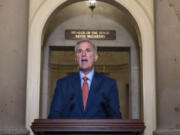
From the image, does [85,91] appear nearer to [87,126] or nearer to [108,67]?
[87,126]

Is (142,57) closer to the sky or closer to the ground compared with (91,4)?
closer to the ground

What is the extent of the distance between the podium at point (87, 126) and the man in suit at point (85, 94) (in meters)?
0.49

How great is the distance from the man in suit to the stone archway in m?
3.04

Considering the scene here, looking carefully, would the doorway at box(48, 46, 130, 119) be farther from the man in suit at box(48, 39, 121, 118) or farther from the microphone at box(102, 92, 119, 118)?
the microphone at box(102, 92, 119, 118)

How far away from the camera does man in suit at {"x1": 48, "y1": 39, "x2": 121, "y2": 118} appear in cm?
400

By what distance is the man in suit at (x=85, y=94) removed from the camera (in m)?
4.00

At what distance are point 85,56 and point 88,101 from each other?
547mm

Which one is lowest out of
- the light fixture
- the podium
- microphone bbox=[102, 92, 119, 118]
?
the podium

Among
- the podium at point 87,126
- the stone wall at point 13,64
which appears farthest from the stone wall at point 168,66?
the podium at point 87,126

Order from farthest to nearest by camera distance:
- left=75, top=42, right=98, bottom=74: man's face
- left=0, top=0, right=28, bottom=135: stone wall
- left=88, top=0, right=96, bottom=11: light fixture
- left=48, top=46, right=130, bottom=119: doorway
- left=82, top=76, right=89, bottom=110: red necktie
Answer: left=48, top=46, right=130, bottom=119: doorway
left=88, top=0, right=96, bottom=11: light fixture
left=0, top=0, right=28, bottom=135: stone wall
left=75, top=42, right=98, bottom=74: man's face
left=82, top=76, right=89, bottom=110: red necktie

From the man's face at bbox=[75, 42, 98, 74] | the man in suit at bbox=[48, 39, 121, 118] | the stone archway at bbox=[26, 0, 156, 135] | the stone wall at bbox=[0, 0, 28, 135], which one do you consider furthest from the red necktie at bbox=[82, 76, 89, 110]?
the stone archway at bbox=[26, 0, 156, 135]

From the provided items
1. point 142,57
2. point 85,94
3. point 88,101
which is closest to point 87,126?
point 88,101

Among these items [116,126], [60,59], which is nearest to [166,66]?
[116,126]

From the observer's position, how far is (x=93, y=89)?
4.20 m
